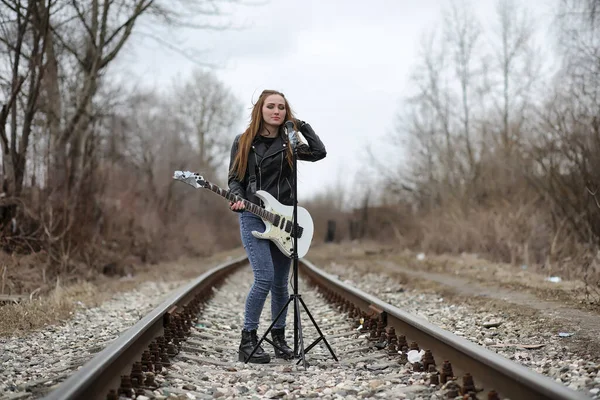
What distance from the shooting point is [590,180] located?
34.2 ft

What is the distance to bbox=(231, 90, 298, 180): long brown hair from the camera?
4.81m

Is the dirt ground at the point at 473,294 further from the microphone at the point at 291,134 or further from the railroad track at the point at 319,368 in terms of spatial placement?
the microphone at the point at 291,134

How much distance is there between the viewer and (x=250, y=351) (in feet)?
16.1

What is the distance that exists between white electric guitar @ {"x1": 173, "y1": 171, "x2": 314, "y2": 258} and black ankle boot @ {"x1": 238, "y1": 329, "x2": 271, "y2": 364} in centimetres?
67

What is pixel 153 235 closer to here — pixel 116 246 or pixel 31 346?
pixel 116 246

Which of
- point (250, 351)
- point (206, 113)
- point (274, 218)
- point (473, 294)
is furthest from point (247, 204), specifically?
point (206, 113)

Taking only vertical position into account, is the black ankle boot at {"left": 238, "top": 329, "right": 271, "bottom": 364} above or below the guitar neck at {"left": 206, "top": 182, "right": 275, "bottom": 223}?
below

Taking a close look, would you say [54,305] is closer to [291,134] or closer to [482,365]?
[291,134]

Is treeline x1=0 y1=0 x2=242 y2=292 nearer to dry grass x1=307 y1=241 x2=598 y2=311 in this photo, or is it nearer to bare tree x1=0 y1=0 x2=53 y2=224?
bare tree x1=0 y1=0 x2=53 y2=224

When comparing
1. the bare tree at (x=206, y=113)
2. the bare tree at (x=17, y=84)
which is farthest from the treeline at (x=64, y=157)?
the bare tree at (x=206, y=113)

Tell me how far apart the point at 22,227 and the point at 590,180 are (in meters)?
8.87

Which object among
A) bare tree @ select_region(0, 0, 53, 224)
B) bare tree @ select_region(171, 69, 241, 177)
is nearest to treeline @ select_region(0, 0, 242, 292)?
bare tree @ select_region(0, 0, 53, 224)

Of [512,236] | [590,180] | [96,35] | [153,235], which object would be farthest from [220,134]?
[590,180]

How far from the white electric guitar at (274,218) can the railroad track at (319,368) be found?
0.81 m
